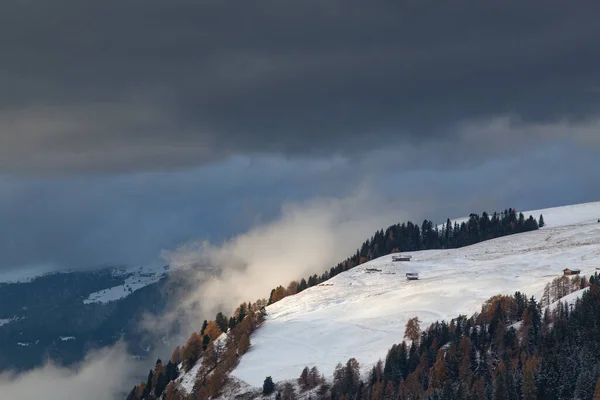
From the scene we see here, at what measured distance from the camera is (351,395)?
7480 inches

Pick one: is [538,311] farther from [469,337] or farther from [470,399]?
[470,399]

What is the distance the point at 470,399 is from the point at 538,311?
134 feet

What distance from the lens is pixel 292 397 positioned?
197 m

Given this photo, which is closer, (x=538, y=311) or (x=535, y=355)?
(x=535, y=355)

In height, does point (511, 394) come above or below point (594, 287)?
below

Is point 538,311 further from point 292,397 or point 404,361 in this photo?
point 292,397

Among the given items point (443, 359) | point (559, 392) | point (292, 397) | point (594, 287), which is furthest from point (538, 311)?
point (292, 397)

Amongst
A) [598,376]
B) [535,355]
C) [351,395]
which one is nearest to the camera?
[598,376]

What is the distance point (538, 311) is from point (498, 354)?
58.0 feet

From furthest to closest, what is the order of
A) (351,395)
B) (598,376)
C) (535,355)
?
(351,395) < (535,355) < (598,376)

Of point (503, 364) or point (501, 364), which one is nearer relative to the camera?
point (501, 364)

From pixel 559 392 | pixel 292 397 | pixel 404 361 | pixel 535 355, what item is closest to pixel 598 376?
pixel 559 392

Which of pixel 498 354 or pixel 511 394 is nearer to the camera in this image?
pixel 511 394

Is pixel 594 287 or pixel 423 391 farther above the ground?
pixel 594 287
